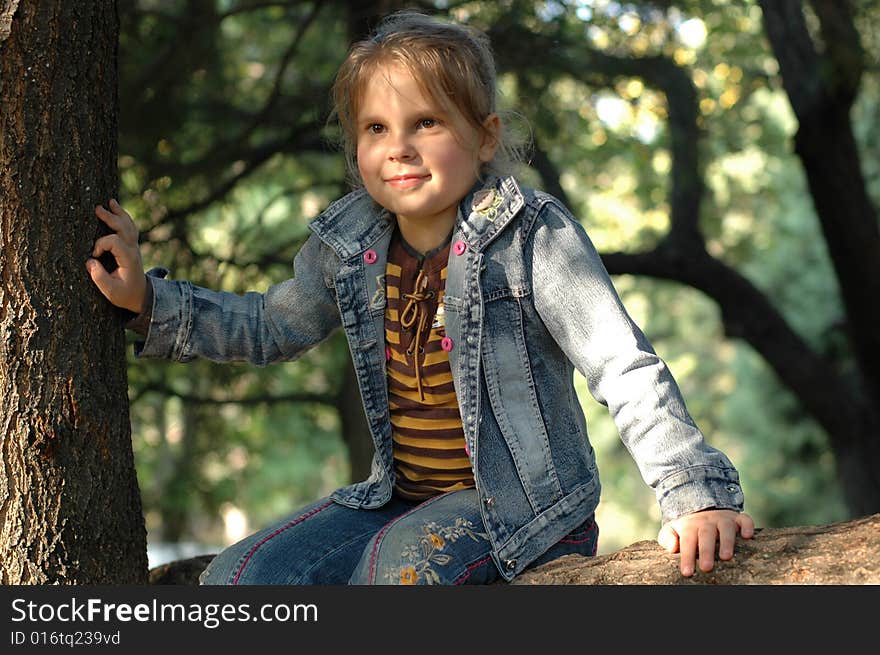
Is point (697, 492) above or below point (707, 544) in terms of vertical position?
above

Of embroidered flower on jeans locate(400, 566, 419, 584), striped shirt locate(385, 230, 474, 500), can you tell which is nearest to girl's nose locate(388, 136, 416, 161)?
striped shirt locate(385, 230, 474, 500)

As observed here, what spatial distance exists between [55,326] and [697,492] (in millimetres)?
1384

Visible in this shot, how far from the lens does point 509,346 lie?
2.46 m

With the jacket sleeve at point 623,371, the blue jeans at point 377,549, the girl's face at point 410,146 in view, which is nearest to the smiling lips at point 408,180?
the girl's face at point 410,146

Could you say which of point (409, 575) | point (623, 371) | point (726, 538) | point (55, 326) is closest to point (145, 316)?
point (55, 326)

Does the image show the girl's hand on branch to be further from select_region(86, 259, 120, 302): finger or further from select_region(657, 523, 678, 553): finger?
select_region(86, 259, 120, 302): finger

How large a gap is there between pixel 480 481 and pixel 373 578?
33 centimetres

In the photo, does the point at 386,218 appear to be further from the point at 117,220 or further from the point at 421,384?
the point at 117,220

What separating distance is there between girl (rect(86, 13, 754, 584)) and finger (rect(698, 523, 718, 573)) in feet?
0.35

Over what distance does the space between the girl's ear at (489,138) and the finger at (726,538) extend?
1053 millimetres

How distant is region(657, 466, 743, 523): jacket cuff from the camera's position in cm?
209

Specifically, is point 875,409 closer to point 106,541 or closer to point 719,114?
point 719,114

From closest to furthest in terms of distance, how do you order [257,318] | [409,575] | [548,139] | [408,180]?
[409,575] < [408,180] < [257,318] < [548,139]

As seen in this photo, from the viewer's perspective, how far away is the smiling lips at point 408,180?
2469 millimetres
